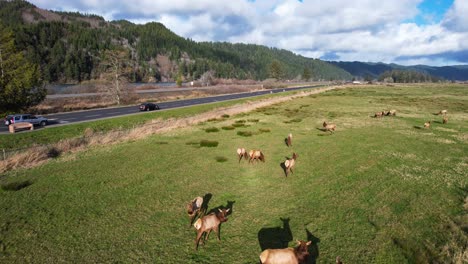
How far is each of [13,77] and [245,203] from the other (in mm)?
55262

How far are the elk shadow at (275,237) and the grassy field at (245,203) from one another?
5 centimetres

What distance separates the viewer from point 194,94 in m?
103

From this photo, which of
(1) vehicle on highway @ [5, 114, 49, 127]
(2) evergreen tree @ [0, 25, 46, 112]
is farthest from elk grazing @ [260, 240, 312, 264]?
(2) evergreen tree @ [0, 25, 46, 112]

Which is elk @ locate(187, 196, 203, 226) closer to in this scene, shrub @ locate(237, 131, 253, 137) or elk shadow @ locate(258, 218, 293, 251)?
elk shadow @ locate(258, 218, 293, 251)

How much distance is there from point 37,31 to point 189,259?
769 feet

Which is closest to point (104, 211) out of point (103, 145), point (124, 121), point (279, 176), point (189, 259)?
point (189, 259)

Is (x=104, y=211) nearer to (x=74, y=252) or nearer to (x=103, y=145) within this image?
(x=74, y=252)

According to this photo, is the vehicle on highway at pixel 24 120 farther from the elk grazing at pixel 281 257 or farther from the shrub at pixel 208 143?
the elk grazing at pixel 281 257

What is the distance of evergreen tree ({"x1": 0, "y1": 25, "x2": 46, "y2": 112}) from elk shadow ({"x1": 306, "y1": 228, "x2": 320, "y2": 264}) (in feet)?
188

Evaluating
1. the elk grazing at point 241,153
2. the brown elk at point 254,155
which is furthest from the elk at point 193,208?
the elk grazing at point 241,153

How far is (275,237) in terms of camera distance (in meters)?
11.5

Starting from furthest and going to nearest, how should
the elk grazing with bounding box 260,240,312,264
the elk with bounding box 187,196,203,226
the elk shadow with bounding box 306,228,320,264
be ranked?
1. the elk with bounding box 187,196,203,226
2. the elk shadow with bounding box 306,228,320,264
3. the elk grazing with bounding box 260,240,312,264

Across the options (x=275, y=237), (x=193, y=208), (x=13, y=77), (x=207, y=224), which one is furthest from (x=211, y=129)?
(x=13, y=77)

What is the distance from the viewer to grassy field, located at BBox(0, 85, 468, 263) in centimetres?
1066
